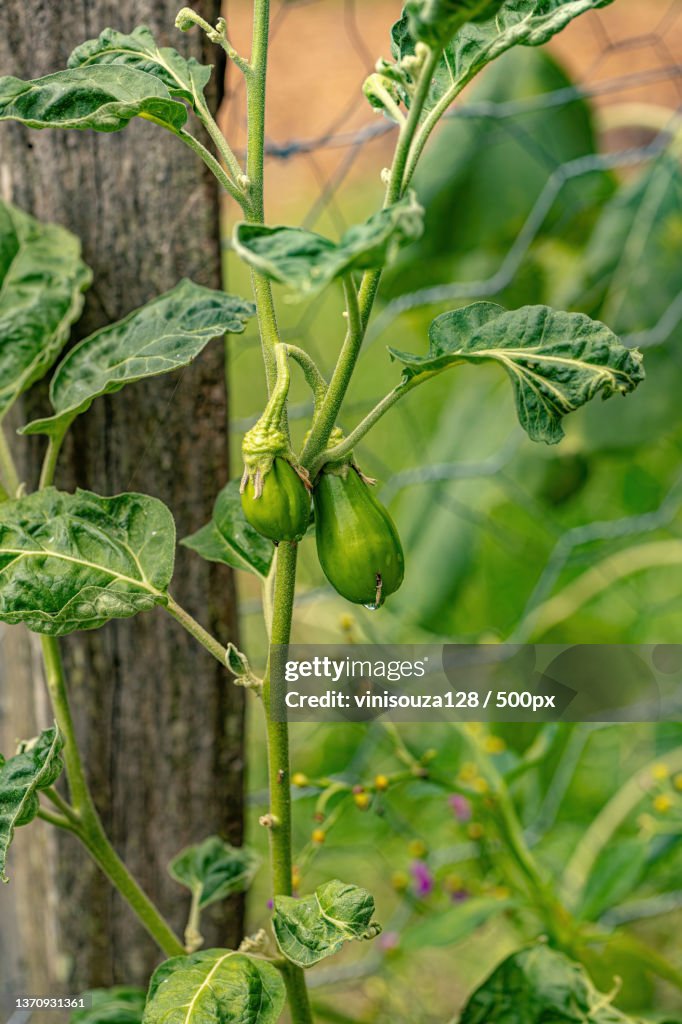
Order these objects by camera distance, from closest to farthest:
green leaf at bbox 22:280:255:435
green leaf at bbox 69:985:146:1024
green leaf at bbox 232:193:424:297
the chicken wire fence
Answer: green leaf at bbox 232:193:424:297
green leaf at bbox 22:280:255:435
green leaf at bbox 69:985:146:1024
the chicken wire fence

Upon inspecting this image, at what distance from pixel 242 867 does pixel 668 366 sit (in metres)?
0.83

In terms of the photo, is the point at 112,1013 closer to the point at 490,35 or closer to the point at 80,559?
the point at 80,559

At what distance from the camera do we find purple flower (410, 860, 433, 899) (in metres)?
0.94

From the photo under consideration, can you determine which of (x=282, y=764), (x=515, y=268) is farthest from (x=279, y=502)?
(x=515, y=268)

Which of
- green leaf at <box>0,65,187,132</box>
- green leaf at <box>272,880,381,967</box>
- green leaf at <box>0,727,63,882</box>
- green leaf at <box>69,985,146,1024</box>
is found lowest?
green leaf at <box>69,985,146,1024</box>

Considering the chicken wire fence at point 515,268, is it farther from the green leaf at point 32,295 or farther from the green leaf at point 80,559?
the green leaf at point 80,559

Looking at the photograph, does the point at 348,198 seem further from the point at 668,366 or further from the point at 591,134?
the point at 668,366

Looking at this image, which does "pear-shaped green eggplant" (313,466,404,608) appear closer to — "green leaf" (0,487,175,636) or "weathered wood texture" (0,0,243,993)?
"green leaf" (0,487,175,636)

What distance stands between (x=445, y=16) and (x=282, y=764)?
35 cm

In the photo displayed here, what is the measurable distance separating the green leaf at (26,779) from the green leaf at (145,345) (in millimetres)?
182

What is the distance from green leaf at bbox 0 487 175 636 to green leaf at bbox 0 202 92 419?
12 centimetres

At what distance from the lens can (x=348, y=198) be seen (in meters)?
1.88

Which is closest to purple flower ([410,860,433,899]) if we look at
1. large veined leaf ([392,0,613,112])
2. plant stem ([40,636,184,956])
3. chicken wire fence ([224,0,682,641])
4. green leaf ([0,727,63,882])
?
chicken wire fence ([224,0,682,641])

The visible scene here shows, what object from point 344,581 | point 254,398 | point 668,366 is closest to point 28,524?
point 344,581
